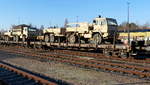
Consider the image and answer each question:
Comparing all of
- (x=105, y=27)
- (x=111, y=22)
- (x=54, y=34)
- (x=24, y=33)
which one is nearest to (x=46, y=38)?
(x=54, y=34)

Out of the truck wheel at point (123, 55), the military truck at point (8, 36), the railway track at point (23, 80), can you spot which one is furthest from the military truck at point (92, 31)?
the military truck at point (8, 36)

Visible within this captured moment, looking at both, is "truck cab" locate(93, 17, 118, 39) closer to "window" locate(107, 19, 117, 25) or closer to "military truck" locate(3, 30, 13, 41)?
"window" locate(107, 19, 117, 25)

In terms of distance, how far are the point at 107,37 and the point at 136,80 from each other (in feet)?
33.6

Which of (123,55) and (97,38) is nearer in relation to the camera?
(123,55)

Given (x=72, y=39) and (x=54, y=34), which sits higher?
(x=54, y=34)

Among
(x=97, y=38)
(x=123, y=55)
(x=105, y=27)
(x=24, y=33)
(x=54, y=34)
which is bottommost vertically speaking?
(x=123, y=55)

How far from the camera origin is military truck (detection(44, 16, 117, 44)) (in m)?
19.2

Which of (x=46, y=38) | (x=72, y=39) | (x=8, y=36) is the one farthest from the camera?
(x=8, y=36)

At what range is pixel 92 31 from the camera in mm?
19938

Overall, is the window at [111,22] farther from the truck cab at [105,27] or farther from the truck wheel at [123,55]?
the truck wheel at [123,55]

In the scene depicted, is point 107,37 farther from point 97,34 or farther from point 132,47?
point 132,47

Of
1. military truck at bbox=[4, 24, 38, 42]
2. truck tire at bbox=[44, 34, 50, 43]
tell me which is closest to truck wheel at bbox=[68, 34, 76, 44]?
truck tire at bbox=[44, 34, 50, 43]

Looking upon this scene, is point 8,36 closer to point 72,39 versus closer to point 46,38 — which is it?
point 46,38

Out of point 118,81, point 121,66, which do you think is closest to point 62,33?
point 121,66
